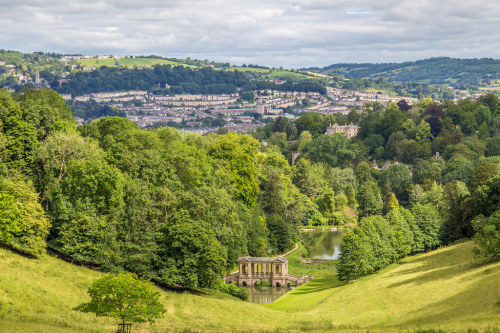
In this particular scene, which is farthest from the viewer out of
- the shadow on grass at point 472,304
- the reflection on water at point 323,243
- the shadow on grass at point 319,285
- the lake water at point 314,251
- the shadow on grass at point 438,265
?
the reflection on water at point 323,243

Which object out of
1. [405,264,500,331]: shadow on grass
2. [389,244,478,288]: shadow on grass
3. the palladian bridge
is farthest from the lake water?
[405,264,500,331]: shadow on grass

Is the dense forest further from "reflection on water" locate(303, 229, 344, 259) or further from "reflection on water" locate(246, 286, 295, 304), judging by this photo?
"reflection on water" locate(246, 286, 295, 304)

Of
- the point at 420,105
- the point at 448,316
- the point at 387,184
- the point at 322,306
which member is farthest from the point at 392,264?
the point at 420,105

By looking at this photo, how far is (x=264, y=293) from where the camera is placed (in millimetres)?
70000

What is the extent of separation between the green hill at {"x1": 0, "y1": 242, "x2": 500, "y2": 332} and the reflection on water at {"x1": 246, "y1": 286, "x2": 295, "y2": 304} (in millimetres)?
4608

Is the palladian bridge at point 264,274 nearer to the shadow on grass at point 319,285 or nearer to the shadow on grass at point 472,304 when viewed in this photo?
the shadow on grass at point 319,285

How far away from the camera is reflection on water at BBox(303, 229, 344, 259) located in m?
90.6

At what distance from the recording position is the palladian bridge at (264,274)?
71.9m

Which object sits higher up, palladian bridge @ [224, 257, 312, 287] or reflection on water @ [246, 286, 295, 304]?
palladian bridge @ [224, 257, 312, 287]

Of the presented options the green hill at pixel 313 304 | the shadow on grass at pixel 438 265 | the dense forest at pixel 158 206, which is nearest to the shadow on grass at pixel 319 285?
the dense forest at pixel 158 206

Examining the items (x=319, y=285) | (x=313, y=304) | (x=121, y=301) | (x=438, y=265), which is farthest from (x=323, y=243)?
(x=121, y=301)

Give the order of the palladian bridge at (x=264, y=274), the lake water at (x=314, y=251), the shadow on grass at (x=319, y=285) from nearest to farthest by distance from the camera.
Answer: the shadow on grass at (x=319, y=285) < the lake water at (x=314, y=251) < the palladian bridge at (x=264, y=274)

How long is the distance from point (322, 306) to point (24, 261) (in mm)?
21784

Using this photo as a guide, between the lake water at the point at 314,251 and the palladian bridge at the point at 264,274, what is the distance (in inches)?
31.3
